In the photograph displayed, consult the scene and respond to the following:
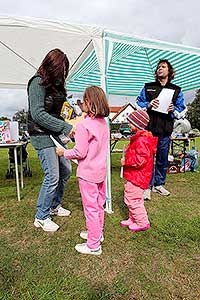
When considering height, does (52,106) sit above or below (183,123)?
above

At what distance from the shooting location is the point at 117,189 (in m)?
4.56

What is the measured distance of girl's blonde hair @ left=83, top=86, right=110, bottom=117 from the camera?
2227 mm

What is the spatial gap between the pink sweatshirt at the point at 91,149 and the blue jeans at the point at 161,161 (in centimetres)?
200

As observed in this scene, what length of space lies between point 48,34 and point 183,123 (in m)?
4.35

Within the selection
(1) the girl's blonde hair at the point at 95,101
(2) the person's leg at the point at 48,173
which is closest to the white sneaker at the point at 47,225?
(2) the person's leg at the point at 48,173

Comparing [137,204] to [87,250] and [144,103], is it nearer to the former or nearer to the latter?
[87,250]

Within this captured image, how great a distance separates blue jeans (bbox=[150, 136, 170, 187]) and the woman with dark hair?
5.81 feet

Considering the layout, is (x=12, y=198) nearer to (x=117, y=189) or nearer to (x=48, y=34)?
(x=117, y=189)


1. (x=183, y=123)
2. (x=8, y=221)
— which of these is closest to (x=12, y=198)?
(x=8, y=221)

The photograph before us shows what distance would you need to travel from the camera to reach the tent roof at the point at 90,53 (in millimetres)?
3062

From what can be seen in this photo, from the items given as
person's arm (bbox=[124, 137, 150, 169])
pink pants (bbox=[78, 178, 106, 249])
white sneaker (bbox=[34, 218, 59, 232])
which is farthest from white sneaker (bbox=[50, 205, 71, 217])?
person's arm (bbox=[124, 137, 150, 169])

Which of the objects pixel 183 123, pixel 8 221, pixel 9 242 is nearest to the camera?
pixel 9 242

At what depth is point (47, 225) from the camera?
2820 mm

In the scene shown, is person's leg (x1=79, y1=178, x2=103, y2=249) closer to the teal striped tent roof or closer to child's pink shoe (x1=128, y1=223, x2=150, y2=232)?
child's pink shoe (x1=128, y1=223, x2=150, y2=232)
